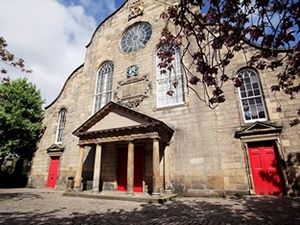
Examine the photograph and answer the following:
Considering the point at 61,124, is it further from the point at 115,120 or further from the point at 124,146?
the point at 115,120

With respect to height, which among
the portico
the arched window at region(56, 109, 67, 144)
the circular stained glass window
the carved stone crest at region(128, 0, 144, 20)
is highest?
the carved stone crest at region(128, 0, 144, 20)

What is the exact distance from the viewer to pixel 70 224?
4.52m

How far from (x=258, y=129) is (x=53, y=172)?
46.6 feet

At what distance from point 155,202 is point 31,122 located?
44.7 feet

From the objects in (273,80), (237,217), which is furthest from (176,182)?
(273,80)

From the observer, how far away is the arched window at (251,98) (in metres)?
9.11

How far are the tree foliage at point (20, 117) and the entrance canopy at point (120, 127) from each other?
7132 mm

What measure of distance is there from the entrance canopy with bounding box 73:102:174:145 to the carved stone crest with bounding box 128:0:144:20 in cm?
858

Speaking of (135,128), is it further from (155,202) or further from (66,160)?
(66,160)

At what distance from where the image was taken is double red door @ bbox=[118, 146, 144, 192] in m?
10.2

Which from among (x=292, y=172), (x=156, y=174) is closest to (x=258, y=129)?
(x=292, y=172)

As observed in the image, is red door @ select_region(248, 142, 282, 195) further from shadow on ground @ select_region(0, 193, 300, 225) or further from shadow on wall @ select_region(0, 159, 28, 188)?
shadow on wall @ select_region(0, 159, 28, 188)

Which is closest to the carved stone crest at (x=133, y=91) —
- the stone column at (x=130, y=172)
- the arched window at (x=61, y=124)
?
the stone column at (x=130, y=172)

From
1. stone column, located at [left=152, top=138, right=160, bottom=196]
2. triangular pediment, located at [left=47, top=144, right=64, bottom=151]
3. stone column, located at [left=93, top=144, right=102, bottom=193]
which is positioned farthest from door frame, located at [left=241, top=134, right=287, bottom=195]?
triangular pediment, located at [left=47, top=144, right=64, bottom=151]
